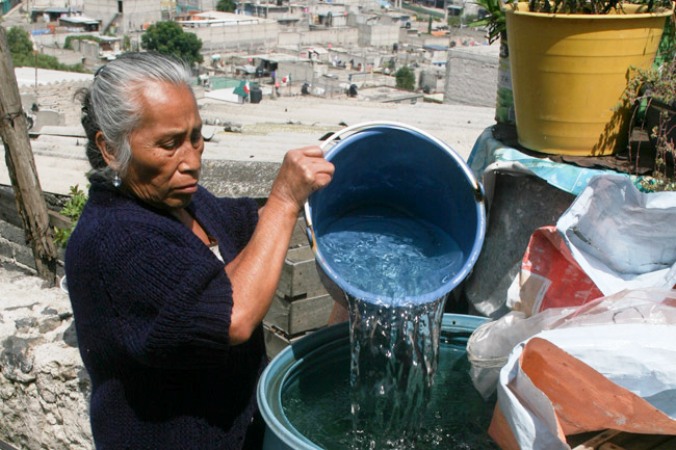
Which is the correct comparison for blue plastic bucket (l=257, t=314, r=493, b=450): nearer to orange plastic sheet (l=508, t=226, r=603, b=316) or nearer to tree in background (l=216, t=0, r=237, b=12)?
orange plastic sheet (l=508, t=226, r=603, b=316)

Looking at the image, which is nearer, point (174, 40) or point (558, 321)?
point (558, 321)

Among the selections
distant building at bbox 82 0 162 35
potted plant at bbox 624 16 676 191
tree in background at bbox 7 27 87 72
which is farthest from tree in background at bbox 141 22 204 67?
potted plant at bbox 624 16 676 191

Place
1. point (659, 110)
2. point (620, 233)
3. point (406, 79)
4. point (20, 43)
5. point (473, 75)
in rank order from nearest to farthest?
1. point (620, 233)
2. point (659, 110)
3. point (473, 75)
4. point (20, 43)
5. point (406, 79)

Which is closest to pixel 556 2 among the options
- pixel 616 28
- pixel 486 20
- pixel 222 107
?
pixel 616 28

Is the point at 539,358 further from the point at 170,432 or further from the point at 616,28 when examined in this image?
the point at 616,28

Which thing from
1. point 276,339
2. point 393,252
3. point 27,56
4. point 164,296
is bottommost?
point 27,56

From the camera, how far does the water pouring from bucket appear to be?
1728 millimetres

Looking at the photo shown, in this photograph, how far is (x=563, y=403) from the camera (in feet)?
4.33

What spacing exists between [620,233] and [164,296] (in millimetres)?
955

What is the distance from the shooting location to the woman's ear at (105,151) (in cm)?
143

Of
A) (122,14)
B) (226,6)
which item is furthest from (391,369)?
(226,6)

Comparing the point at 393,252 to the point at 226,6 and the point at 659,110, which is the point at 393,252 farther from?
the point at 226,6

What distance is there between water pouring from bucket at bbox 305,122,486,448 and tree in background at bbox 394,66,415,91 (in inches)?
1396

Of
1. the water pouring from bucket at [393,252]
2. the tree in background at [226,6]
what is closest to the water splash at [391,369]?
the water pouring from bucket at [393,252]
